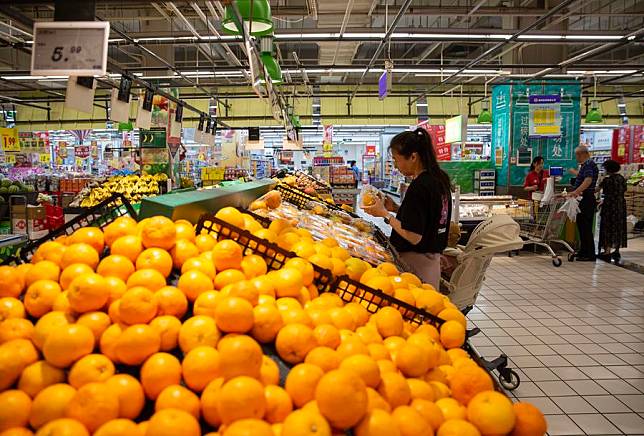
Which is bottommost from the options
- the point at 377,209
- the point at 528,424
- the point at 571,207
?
the point at 528,424

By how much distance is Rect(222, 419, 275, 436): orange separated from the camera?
101 centimetres

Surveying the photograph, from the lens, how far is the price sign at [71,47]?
10.0 feet

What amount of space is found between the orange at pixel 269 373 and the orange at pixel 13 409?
558 millimetres

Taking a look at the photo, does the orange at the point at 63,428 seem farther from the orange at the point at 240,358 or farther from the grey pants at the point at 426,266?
the grey pants at the point at 426,266

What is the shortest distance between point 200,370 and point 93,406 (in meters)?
0.25

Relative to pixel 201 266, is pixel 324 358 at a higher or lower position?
lower

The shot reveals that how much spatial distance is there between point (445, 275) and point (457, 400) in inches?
104

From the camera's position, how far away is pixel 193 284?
1533mm

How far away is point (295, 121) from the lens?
49.6 feet

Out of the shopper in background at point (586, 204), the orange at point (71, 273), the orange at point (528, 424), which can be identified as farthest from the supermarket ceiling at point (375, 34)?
the orange at point (528, 424)

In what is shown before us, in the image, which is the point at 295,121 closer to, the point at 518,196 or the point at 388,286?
the point at 518,196

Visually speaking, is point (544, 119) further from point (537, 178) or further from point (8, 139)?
point (8, 139)

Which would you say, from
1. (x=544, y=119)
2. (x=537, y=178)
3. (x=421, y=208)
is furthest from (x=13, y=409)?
(x=544, y=119)

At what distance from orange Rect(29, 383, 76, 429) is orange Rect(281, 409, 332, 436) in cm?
53
